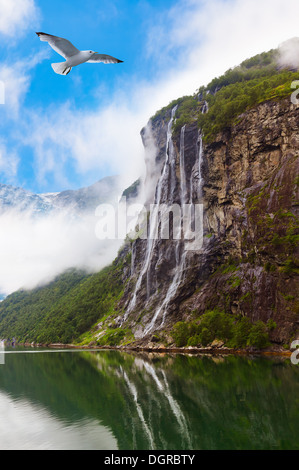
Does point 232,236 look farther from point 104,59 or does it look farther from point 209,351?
point 104,59

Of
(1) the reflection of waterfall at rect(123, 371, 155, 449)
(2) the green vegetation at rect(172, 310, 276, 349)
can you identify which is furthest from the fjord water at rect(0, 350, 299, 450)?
(2) the green vegetation at rect(172, 310, 276, 349)

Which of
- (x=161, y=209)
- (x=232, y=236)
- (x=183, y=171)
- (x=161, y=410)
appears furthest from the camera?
(x=161, y=209)

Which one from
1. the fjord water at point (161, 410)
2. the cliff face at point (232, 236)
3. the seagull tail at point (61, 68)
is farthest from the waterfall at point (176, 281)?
the seagull tail at point (61, 68)

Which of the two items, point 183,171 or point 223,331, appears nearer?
point 223,331

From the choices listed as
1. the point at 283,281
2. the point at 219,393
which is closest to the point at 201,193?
the point at 283,281

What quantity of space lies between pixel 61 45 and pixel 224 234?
242 ft

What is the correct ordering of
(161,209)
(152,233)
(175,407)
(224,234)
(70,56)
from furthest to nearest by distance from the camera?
1. (161,209)
2. (152,233)
3. (224,234)
4. (175,407)
5. (70,56)

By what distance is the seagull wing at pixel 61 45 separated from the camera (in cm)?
1350

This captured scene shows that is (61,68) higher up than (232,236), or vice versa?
(61,68)

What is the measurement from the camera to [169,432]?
62.5 ft

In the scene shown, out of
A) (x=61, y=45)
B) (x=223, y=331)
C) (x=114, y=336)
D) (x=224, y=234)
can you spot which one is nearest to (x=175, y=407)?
(x=61, y=45)

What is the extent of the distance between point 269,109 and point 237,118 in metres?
9.69

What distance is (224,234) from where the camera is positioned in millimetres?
84000
